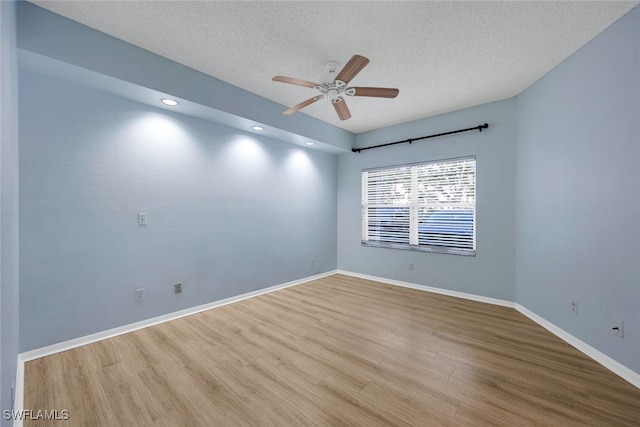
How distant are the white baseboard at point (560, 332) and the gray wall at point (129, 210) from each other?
2.46 metres

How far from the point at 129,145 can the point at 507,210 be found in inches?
189

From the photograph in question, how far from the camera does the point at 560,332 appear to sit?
2600 mm

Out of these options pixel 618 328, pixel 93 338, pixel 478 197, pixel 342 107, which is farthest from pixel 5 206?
pixel 478 197

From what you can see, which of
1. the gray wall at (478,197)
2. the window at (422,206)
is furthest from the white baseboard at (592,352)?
the window at (422,206)

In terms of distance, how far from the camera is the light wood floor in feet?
5.24

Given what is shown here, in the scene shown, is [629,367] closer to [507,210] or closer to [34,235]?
[507,210]

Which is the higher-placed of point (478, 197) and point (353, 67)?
point (353, 67)

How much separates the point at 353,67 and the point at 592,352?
10.6ft

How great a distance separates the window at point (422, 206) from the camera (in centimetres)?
386

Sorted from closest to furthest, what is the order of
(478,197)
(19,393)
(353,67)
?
1. (19,393)
2. (353,67)
3. (478,197)

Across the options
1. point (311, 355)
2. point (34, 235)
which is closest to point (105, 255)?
point (34, 235)

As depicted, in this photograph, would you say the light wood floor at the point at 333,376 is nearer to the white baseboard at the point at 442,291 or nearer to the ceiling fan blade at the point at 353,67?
the white baseboard at the point at 442,291

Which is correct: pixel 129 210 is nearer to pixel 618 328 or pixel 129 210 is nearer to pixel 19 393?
pixel 19 393

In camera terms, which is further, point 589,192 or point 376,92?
point 376,92
